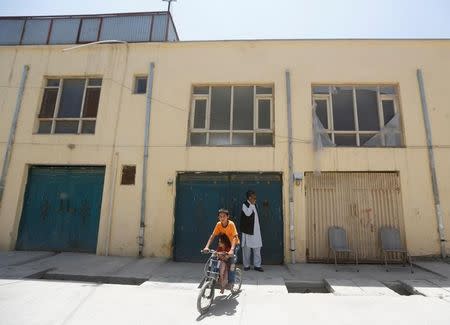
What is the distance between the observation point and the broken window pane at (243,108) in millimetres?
8914

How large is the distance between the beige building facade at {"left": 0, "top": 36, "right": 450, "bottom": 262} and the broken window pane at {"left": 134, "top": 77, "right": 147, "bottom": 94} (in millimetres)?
148

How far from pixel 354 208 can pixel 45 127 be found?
10.2m

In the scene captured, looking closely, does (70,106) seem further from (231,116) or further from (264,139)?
(264,139)

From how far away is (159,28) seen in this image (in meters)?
10.4

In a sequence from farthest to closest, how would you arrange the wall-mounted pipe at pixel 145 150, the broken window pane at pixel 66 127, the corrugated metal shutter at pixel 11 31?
the corrugated metal shutter at pixel 11 31, the broken window pane at pixel 66 127, the wall-mounted pipe at pixel 145 150

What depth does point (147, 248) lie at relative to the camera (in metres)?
8.07

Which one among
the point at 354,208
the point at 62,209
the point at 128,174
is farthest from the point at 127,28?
the point at 354,208

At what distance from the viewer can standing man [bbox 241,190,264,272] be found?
7105 mm

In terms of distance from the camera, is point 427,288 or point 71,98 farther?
point 71,98

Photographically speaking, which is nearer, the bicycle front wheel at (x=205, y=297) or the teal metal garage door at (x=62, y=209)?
the bicycle front wheel at (x=205, y=297)

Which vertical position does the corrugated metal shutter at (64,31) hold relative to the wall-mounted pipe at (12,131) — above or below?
above

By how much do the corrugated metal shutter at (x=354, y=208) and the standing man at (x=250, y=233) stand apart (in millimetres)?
1599

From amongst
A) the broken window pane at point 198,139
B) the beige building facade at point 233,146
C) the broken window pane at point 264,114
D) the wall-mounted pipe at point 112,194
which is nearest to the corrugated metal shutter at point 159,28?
the beige building facade at point 233,146

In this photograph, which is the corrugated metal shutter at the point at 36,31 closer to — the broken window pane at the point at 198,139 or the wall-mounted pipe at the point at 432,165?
the broken window pane at the point at 198,139
